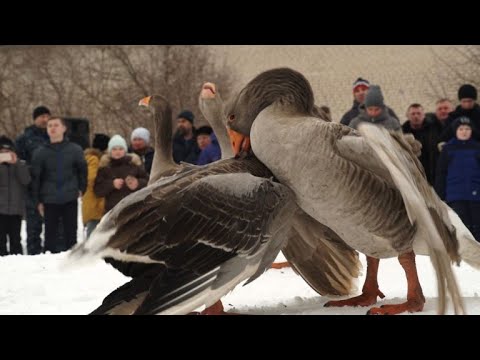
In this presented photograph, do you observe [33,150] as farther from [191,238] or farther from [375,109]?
[191,238]

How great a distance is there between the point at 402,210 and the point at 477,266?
725mm

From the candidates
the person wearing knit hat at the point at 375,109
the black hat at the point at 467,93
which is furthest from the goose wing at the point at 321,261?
the black hat at the point at 467,93

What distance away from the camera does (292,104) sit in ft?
12.3

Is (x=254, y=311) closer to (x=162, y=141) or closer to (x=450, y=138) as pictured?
(x=162, y=141)

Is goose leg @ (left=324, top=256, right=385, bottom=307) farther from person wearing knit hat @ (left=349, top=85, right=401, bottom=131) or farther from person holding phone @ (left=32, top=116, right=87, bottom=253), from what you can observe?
person holding phone @ (left=32, top=116, right=87, bottom=253)

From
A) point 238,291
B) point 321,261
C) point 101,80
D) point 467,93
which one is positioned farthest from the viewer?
point 101,80

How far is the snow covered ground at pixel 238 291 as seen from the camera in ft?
12.9

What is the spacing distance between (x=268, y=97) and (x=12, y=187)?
5.87 meters

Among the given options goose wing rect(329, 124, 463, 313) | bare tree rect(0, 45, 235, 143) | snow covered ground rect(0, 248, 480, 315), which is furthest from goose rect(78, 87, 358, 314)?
bare tree rect(0, 45, 235, 143)

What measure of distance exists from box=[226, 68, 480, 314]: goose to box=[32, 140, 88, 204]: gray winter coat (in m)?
5.06

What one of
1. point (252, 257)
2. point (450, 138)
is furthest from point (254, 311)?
point (450, 138)

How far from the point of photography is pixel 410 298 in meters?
3.69

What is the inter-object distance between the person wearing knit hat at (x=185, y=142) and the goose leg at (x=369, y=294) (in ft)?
17.3

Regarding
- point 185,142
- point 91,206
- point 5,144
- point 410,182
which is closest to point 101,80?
point 5,144
